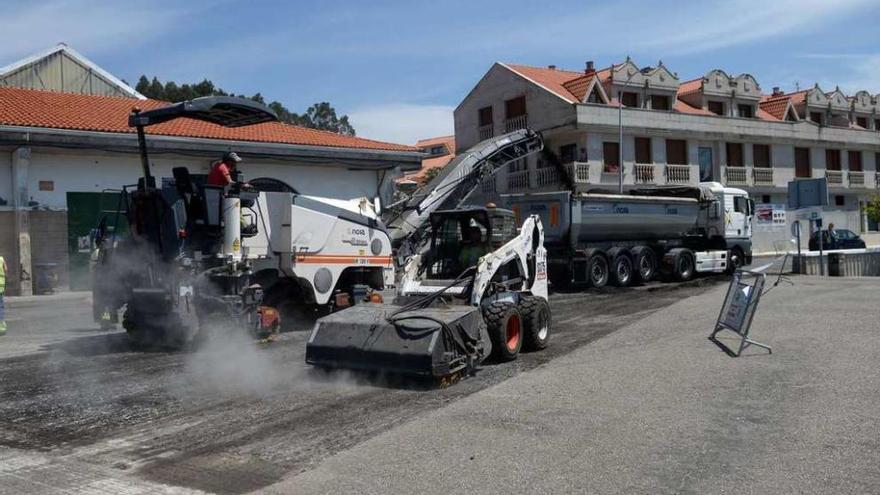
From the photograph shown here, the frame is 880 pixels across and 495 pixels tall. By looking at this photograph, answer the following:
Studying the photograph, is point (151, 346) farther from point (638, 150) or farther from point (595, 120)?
point (638, 150)

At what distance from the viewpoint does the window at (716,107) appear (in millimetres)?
44656

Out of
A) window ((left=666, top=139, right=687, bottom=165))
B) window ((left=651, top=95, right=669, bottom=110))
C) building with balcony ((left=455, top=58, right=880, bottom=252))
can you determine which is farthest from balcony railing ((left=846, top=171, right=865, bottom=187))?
window ((left=651, top=95, right=669, bottom=110))

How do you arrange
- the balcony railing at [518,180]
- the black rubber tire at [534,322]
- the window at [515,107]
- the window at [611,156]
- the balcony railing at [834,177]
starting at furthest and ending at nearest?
1. the balcony railing at [834,177]
2. the window at [515,107]
3. the balcony railing at [518,180]
4. the window at [611,156]
5. the black rubber tire at [534,322]

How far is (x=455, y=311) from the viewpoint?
343 inches

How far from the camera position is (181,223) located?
10328mm

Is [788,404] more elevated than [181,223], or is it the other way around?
[181,223]

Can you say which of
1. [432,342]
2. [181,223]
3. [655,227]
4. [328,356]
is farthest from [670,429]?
[655,227]

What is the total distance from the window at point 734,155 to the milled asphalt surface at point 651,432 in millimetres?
35697

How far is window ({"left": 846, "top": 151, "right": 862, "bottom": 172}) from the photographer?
49688 mm

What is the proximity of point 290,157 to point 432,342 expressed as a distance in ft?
60.1

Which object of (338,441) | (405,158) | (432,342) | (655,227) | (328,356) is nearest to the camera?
(338,441)

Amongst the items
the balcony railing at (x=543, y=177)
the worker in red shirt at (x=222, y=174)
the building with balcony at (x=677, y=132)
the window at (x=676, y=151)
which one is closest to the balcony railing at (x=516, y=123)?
the building with balcony at (x=677, y=132)

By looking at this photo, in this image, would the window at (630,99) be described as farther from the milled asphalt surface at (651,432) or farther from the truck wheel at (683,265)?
the milled asphalt surface at (651,432)

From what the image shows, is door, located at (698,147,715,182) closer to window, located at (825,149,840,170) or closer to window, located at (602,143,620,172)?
window, located at (602,143,620,172)
